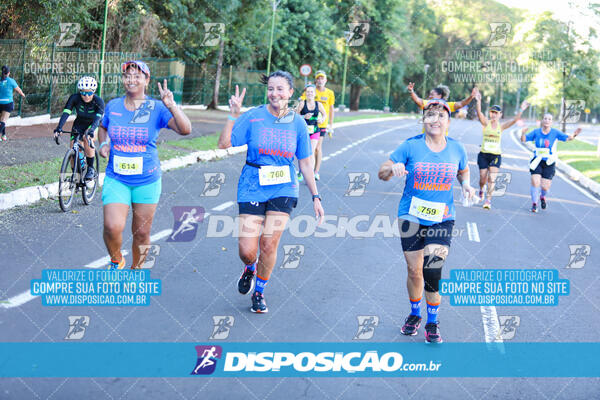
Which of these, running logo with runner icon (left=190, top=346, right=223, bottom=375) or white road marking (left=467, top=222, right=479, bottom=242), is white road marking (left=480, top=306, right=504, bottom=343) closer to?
running logo with runner icon (left=190, top=346, right=223, bottom=375)

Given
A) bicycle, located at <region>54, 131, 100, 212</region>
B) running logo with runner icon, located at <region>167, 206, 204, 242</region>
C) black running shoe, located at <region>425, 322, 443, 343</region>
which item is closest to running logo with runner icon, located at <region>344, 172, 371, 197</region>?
running logo with runner icon, located at <region>167, 206, 204, 242</region>

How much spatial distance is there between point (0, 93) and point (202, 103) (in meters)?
24.7

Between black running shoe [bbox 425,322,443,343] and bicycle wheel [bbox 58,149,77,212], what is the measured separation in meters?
6.12

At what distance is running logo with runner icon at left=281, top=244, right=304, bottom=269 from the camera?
26.4 ft

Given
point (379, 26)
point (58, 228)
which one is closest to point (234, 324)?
point (58, 228)

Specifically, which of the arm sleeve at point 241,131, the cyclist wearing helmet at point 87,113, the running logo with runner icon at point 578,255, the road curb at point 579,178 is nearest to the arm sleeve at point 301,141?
the arm sleeve at point 241,131

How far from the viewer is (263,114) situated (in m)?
6.13

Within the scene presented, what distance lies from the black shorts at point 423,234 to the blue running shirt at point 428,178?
4 centimetres

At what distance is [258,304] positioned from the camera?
20.4 feet

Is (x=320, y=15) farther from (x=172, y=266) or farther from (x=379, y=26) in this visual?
(x=172, y=266)

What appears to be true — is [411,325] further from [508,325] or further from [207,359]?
[207,359]

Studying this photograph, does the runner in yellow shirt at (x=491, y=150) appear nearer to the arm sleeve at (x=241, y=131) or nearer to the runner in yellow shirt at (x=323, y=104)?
the runner in yellow shirt at (x=323, y=104)

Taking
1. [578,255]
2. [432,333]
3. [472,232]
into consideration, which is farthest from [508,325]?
[472,232]

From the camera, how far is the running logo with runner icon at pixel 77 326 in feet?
17.5
